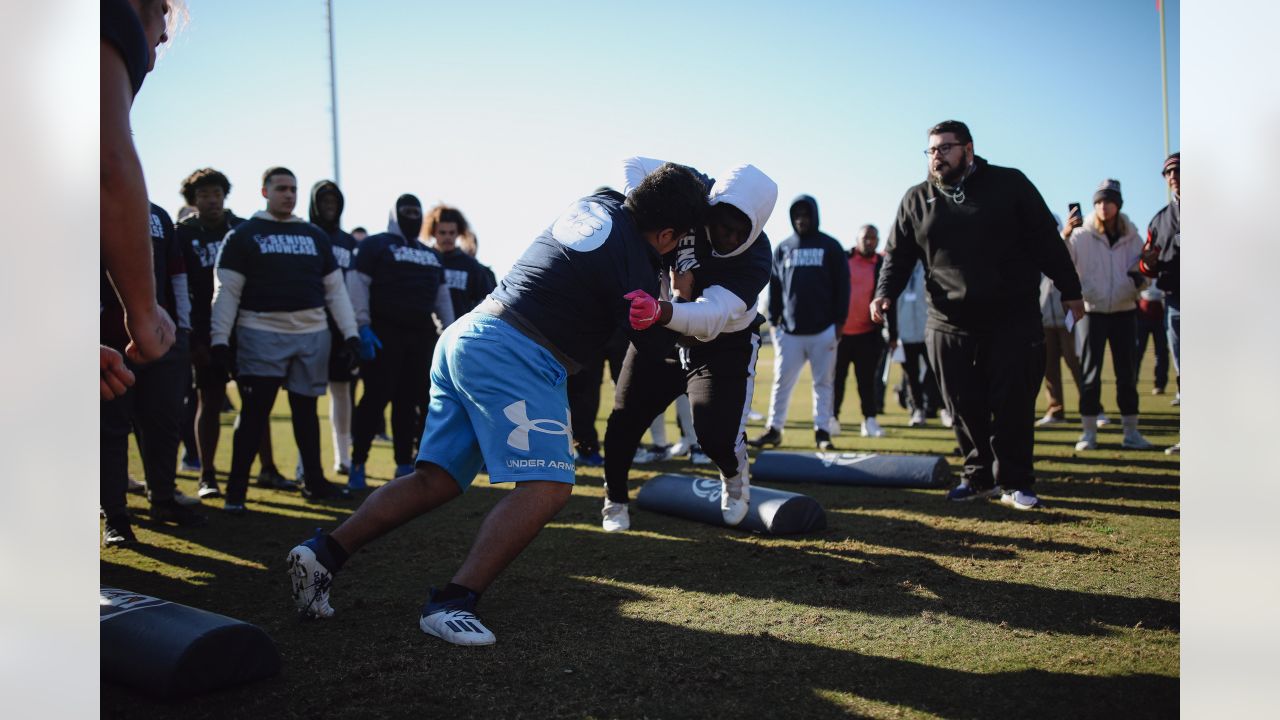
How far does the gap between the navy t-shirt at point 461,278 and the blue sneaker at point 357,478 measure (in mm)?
1856

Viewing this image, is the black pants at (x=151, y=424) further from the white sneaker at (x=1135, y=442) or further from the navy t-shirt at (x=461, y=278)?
the white sneaker at (x=1135, y=442)

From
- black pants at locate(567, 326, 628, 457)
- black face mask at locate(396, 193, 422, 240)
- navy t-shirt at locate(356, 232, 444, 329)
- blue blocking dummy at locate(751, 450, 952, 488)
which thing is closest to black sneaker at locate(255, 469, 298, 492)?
navy t-shirt at locate(356, 232, 444, 329)

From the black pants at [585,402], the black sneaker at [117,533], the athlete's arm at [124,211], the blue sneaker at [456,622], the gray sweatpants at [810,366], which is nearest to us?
the athlete's arm at [124,211]

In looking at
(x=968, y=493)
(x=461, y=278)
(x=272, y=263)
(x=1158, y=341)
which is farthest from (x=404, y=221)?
(x=1158, y=341)

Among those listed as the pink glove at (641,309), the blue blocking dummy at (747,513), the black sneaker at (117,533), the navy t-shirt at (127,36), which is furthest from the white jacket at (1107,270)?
the navy t-shirt at (127,36)

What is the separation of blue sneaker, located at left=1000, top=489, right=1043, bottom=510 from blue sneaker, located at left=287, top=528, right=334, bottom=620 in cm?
424

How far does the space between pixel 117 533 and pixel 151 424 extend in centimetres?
77

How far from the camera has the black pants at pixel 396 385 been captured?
22.3ft

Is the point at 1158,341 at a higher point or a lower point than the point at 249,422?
higher

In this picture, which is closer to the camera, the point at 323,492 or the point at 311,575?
the point at 311,575

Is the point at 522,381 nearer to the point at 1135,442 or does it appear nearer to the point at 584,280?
the point at 584,280

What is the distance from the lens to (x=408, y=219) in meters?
7.29

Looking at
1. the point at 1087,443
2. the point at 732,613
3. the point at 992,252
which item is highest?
the point at 992,252
